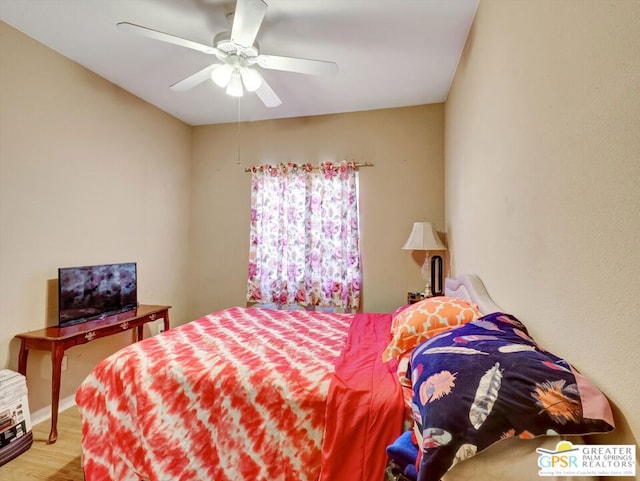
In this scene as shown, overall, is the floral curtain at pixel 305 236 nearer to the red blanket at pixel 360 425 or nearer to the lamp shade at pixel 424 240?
the lamp shade at pixel 424 240

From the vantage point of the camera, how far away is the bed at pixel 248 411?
1.25 meters

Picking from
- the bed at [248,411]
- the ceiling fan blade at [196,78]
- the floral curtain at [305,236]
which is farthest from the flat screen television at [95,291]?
the ceiling fan blade at [196,78]

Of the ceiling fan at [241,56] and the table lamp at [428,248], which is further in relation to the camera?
the table lamp at [428,248]

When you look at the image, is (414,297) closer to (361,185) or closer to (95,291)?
(361,185)

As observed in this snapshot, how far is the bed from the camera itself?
1.25m

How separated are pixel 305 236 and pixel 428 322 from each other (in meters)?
2.31

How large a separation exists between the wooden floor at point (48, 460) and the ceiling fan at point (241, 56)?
253 centimetres

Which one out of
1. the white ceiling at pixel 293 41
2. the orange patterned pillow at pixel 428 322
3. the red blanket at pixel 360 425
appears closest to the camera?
the red blanket at pixel 360 425

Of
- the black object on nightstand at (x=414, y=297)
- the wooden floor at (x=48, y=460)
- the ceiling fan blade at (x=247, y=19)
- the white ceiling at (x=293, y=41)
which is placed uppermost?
the white ceiling at (x=293, y=41)

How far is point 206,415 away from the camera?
1480mm

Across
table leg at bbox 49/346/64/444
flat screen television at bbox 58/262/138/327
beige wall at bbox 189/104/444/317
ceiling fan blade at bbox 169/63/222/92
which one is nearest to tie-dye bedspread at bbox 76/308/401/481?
table leg at bbox 49/346/64/444

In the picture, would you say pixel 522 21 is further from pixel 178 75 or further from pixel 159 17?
pixel 178 75

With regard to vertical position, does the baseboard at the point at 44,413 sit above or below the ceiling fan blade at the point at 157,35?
below

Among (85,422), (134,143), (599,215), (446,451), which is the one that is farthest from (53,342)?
(599,215)
